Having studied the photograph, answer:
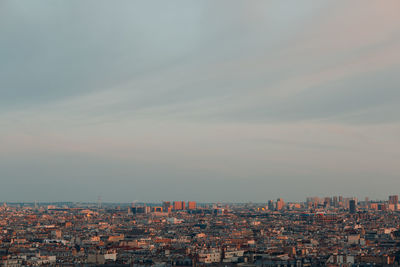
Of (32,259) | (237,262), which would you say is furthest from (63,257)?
(237,262)

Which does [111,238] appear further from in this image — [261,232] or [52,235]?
[261,232]

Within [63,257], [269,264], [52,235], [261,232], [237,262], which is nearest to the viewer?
[269,264]

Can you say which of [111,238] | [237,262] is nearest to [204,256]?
[237,262]

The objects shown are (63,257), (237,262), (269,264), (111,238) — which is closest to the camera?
(269,264)

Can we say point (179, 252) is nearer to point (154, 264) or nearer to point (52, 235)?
point (154, 264)

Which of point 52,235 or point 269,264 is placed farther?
point 52,235

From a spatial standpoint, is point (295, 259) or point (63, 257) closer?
point (295, 259)

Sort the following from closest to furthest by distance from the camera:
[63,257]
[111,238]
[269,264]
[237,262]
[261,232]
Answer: [269,264] < [237,262] < [63,257] < [111,238] < [261,232]

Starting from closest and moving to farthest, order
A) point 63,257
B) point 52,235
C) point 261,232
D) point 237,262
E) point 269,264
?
1. point 269,264
2. point 237,262
3. point 63,257
4. point 52,235
5. point 261,232
